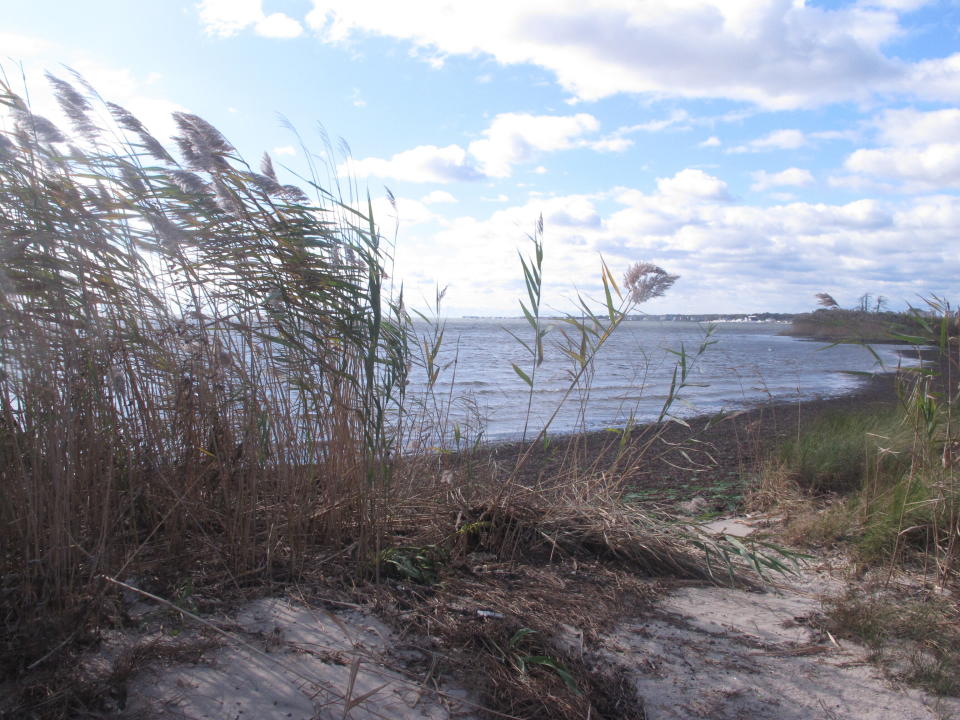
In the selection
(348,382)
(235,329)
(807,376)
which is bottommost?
(807,376)

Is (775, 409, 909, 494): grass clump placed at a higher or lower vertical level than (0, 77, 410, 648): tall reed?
lower

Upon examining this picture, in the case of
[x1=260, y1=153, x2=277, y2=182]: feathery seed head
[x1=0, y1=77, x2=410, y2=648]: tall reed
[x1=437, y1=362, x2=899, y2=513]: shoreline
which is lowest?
[x1=437, y1=362, x2=899, y2=513]: shoreline

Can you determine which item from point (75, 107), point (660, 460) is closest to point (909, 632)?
point (75, 107)

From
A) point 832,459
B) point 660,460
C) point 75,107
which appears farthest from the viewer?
point 660,460

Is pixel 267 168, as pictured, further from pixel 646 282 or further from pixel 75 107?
pixel 646 282

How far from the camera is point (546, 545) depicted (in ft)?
11.5

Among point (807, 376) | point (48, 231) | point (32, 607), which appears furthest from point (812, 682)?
point (807, 376)

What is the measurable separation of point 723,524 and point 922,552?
4.52 feet

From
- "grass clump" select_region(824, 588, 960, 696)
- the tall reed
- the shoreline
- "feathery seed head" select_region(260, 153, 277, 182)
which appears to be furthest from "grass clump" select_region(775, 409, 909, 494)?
"feathery seed head" select_region(260, 153, 277, 182)

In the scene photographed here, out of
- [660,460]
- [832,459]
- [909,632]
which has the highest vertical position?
[832,459]

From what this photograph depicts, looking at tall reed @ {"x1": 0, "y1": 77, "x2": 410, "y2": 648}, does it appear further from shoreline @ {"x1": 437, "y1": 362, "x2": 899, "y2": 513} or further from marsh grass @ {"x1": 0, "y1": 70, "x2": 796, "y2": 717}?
shoreline @ {"x1": 437, "y1": 362, "x2": 899, "y2": 513}

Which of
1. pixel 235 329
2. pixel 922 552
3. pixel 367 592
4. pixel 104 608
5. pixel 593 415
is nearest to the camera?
pixel 104 608

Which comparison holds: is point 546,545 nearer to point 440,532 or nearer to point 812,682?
point 440,532

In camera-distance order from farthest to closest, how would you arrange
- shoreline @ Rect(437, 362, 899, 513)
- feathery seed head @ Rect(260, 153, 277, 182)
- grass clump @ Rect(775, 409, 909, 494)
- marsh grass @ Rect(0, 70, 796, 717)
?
grass clump @ Rect(775, 409, 909, 494) → shoreline @ Rect(437, 362, 899, 513) → feathery seed head @ Rect(260, 153, 277, 182) → marsh grass @ Rect(0, 70, 796, 717)
